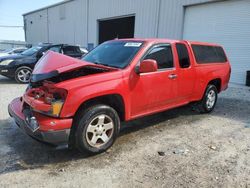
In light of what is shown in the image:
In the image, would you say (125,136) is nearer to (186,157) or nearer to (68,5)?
(186,157)

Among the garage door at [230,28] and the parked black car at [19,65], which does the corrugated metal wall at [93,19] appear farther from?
the parked black car at [19,65]

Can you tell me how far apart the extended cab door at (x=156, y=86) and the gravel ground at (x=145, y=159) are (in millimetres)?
583

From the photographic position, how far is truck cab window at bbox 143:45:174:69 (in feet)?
15.4

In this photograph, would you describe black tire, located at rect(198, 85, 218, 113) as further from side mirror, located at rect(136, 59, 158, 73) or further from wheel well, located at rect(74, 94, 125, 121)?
wheel well, located at rect(74, 94, 125, 121)

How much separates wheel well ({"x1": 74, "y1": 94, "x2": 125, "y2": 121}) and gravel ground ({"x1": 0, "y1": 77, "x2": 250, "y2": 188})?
598 mm

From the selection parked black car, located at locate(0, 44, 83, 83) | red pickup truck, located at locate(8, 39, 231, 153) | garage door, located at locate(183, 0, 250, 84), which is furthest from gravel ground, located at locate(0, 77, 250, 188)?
garage door, located at locate(183, 0, 250, 84)

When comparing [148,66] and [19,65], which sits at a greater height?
[148,66]

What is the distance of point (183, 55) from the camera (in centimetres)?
540

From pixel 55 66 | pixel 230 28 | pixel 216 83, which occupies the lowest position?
pixel 216 83

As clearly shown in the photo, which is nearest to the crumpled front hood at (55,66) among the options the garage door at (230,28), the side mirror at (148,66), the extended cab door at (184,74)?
the side mirror at (148,66)

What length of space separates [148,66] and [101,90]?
90 cm

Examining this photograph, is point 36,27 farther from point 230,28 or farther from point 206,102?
point 206,102

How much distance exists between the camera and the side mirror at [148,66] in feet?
13.5

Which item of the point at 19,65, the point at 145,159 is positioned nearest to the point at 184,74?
the point at 145,159
